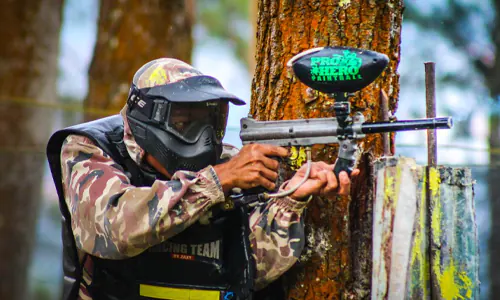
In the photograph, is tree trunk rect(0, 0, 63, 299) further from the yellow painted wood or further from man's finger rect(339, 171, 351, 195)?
man's finger rect(339, 171, 351, 195)

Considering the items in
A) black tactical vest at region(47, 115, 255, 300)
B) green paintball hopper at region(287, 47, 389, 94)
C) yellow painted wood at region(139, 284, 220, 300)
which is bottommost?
yellow painted wood at region(139, 284, 220, 300)

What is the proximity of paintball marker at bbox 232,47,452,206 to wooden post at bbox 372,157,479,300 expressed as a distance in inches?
5.8

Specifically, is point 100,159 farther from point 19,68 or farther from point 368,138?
point 19,68

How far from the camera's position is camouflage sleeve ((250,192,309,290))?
2.38 meters

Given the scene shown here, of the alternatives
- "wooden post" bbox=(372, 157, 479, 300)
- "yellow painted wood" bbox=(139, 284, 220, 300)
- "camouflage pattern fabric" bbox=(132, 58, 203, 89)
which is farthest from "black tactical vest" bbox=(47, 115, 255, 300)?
"wooden post" bbox=(372, 157, 479, 300)

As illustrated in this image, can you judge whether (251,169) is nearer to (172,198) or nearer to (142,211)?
(172,198)

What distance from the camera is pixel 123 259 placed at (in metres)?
2.49

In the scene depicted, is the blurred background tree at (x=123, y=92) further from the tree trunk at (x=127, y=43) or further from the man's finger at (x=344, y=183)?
the man's finger at (x=344, y=183)

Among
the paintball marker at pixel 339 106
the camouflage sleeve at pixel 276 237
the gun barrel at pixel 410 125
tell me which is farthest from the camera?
the camouflage sleeve at pixel 276 237

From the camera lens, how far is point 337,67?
2.17 metres

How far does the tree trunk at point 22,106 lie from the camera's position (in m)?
6.20

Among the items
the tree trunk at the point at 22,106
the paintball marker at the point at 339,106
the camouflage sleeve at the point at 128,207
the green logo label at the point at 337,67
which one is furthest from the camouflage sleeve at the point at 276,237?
the tree trunk at the point at 22,106

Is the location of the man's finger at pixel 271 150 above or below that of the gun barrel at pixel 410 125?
below

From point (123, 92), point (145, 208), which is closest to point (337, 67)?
point (145, 208)
